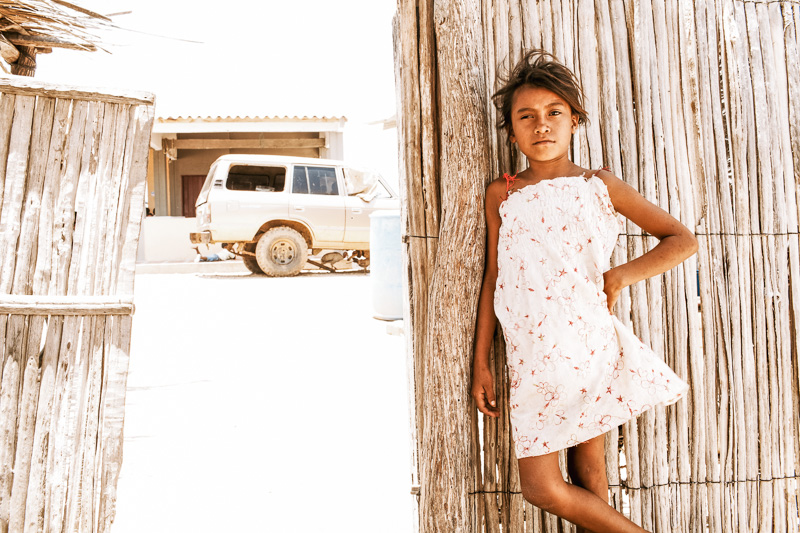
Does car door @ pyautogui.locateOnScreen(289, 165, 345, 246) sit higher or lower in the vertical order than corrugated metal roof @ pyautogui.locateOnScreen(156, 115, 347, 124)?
lower

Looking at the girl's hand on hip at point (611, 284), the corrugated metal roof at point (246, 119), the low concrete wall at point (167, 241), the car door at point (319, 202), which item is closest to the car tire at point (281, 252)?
the car door at point (319, 202)

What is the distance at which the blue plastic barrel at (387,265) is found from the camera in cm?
712

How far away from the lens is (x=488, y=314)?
2055 mm

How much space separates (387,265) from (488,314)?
16.7ft

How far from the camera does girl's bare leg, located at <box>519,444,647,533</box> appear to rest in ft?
6.01

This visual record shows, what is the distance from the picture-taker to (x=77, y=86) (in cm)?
209

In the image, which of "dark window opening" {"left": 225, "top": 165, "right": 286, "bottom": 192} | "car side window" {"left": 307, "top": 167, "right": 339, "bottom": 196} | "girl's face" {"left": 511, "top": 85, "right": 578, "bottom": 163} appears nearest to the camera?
"girl's face" {"left": 511, "top": 85, "right": 578, "bottom": 163}

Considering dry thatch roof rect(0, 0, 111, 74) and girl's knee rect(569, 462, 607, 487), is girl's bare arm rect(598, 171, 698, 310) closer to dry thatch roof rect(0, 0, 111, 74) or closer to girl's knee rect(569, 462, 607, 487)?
girl's knee rect(569, 462, 607, 487)

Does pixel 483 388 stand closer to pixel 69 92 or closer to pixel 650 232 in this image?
pixel 650 232

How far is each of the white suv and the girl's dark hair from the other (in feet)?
33.5

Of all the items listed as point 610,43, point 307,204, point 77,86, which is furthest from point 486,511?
point 307,204

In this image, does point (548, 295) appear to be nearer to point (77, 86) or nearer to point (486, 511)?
point (486, 511)


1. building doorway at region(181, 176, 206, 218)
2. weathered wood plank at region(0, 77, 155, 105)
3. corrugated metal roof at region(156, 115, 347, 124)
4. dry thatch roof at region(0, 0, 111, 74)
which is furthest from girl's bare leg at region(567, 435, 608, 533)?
building doorway at region(181, 176, 206, 218)

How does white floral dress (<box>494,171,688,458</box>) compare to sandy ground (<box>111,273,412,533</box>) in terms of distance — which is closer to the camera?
white floral dress (<box>494,171,688,458</box>)
